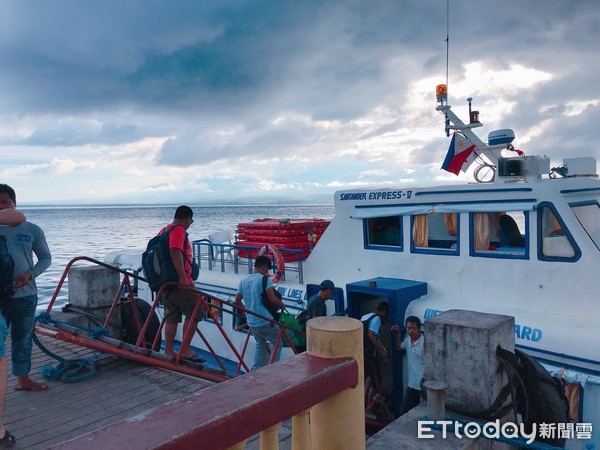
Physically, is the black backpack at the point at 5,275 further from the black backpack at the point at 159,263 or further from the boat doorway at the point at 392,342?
the boat doorway at the point at 392,342

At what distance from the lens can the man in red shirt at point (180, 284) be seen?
6.32 metres

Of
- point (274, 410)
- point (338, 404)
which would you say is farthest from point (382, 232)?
point (274, 410)

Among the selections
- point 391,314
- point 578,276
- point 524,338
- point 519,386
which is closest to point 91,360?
point 391,314

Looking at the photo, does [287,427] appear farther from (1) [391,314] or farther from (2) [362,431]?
(1) [391,314]

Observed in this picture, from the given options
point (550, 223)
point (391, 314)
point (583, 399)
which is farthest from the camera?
point (391, 314)

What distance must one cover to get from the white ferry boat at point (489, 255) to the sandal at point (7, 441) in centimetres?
522

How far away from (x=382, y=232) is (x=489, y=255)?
2.08 m

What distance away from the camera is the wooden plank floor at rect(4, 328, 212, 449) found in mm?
4613

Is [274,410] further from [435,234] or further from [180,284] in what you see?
[435,234]

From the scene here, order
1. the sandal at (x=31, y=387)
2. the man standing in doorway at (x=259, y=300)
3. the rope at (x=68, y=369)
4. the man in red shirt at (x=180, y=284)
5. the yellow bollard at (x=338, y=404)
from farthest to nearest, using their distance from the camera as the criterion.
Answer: the man standing in doorway at (x=259, y=300)
the man in red shirt at (x=180, y=284)
the rope at (x=68, y=369)
the sandal at (x=31, y=387)
the yellow bollard at (x=338, y=404)

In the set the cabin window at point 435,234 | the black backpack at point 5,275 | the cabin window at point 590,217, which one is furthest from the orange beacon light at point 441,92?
the black backpack at point 5,275

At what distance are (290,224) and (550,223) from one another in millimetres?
6278

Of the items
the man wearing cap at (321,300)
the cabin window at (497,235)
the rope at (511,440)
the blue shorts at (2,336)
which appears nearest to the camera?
the rope at (511,440)

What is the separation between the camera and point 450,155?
9625mm
